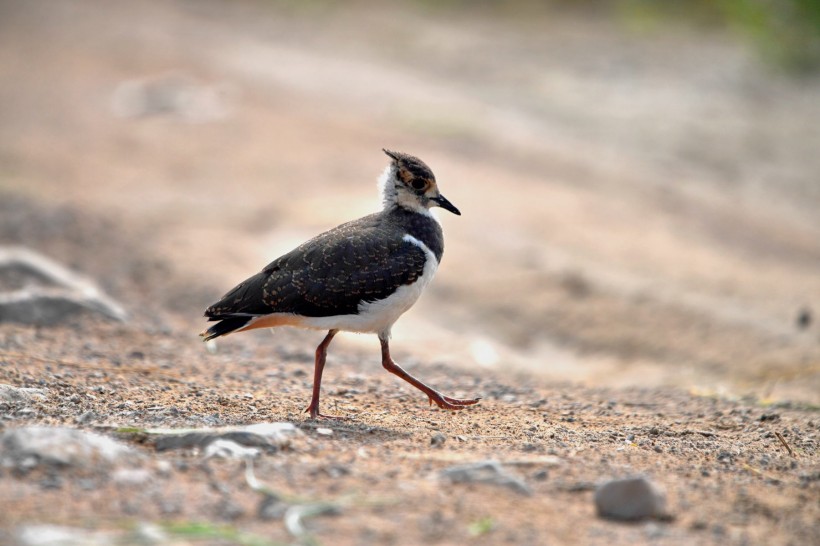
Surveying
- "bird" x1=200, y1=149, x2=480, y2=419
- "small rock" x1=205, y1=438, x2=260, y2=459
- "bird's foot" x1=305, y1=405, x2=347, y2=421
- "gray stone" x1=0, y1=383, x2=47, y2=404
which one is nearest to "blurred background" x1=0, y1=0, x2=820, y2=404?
"bird" x1=200, y1=149, x2=480, y2=419

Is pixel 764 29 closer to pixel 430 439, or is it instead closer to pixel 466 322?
pixel 466 322

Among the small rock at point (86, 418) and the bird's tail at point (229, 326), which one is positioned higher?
the bird's tail at point (229, 326)

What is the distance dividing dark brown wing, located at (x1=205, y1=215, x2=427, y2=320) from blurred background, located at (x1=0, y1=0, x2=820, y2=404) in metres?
2.89

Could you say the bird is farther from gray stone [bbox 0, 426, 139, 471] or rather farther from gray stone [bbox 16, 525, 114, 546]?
gray stone [bbox 16, 525, 114, 546]

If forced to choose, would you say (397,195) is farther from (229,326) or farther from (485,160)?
(485,160)

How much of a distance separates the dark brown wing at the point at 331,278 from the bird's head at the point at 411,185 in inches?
22.4

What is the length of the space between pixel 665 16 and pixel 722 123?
8463mm

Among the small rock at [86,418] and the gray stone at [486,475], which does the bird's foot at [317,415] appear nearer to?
the small rock at [86,418]

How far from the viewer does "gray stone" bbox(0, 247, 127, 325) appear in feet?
30.3

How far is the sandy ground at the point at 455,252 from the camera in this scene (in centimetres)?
538

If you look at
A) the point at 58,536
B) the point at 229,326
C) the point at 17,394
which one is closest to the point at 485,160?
the point at 229,326

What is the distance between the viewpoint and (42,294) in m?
9.45

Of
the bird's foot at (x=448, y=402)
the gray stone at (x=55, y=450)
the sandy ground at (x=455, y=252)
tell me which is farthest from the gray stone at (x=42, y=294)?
the gray stone at (x=55, y=450)

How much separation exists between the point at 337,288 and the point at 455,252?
584 cm
